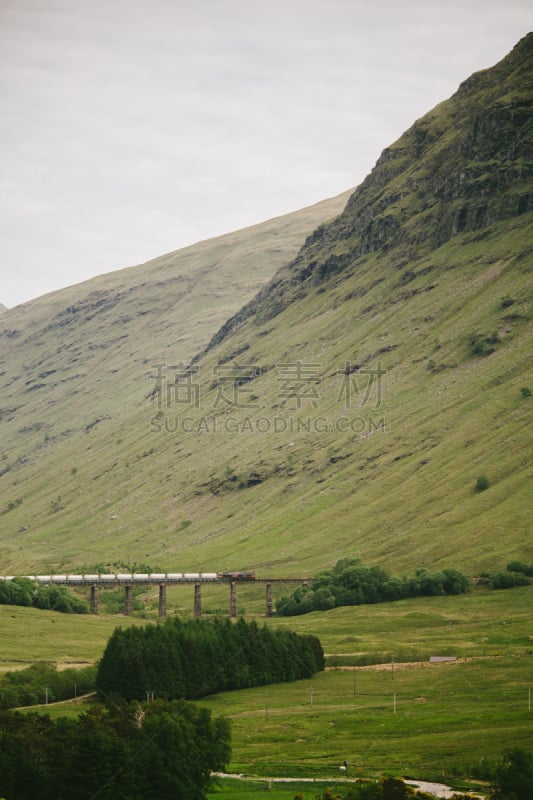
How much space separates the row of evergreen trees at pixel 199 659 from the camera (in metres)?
134

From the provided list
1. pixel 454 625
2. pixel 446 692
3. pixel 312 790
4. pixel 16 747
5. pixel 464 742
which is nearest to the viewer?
pixel 16 747

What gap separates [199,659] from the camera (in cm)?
14312

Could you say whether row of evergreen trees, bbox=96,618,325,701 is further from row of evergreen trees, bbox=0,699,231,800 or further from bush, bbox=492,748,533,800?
bush, bbox=492,748,533,800

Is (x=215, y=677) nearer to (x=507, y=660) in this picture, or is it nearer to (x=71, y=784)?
(x=507, y=660)

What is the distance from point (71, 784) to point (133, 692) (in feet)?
164

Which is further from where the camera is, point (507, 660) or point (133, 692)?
point (507, 660)

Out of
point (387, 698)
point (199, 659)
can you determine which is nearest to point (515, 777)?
point (387, 698)

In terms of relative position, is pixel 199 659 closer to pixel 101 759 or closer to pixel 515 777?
pixel 101 759

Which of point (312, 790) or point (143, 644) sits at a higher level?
point (143, 644)

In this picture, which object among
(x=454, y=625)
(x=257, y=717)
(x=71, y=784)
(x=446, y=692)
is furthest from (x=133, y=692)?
(x=454, y=625)

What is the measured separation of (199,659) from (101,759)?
201ft

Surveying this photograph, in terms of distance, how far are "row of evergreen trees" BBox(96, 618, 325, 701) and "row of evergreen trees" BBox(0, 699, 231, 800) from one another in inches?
1637

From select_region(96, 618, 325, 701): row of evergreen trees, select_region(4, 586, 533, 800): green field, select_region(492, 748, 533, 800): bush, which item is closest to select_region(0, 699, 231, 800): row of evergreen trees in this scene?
select_region(4, 586, 533, 800): green field

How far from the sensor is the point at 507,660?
152 meters
